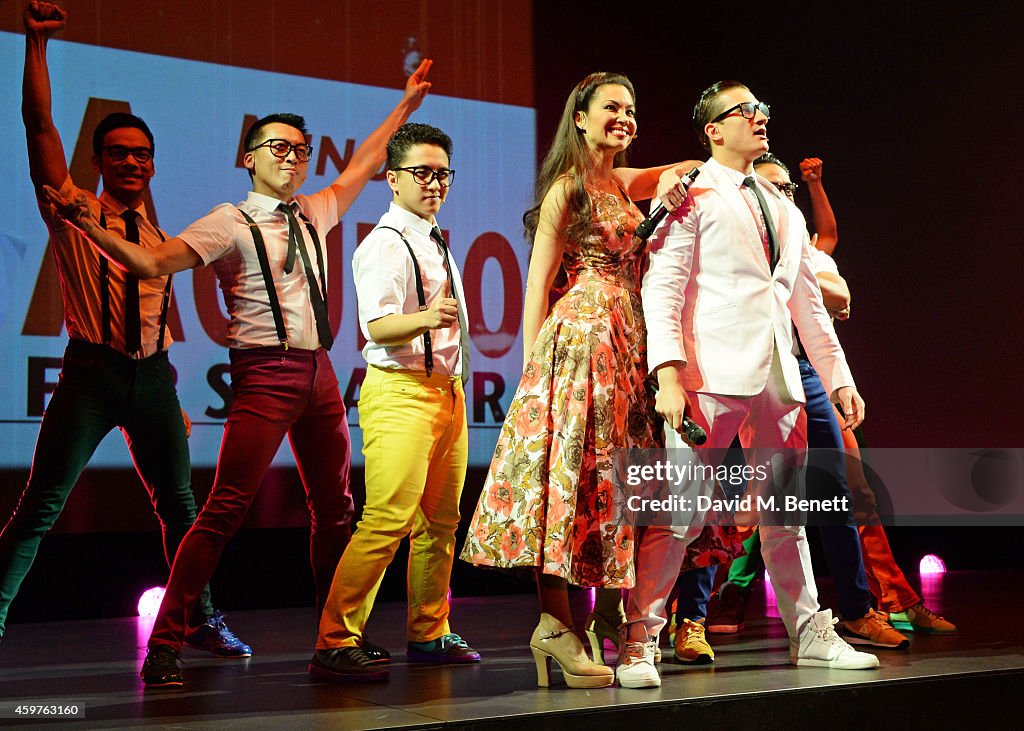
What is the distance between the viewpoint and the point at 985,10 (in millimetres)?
5613

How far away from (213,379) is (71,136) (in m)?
1.02

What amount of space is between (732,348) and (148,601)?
2840 mm

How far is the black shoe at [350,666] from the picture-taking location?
→ 8.71 feet

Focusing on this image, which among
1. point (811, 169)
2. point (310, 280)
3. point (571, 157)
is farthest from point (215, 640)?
point (811, 169)

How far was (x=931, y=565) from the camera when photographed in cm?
604

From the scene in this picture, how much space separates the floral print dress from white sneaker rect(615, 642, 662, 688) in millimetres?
168

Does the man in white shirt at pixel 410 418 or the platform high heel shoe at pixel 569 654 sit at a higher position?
the man in white shirt at pixel 410 418

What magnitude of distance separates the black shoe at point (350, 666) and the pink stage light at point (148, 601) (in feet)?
6.32

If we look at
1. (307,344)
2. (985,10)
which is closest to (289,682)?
(307,344)

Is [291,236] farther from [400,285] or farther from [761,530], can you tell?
[761,530]

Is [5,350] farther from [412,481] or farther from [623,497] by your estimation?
[623,497]

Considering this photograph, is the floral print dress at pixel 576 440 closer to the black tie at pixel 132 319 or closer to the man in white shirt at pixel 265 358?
the man in white shirt at pixel 265 358

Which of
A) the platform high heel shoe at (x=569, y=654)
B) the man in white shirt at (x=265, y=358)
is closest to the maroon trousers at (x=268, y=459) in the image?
the man in white shirt at (x=265, y=358)

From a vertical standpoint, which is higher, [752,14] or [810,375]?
[752,14]
